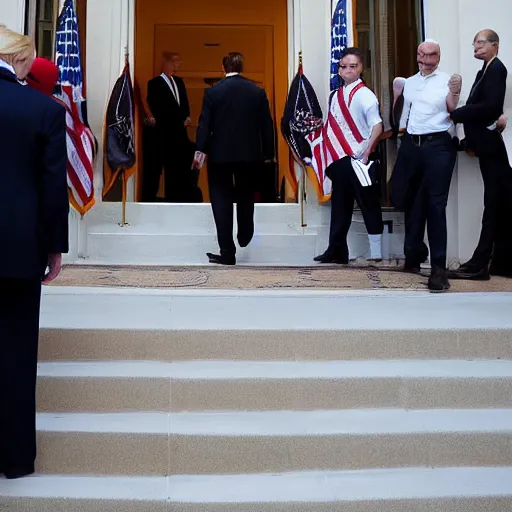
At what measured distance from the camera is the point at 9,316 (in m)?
2.63

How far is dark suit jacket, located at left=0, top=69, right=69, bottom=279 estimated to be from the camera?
256 centimetres

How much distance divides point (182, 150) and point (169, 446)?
18.0ft

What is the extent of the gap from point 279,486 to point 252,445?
0.71ft

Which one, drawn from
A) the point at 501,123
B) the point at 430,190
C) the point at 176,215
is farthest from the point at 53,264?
the point at 176,215

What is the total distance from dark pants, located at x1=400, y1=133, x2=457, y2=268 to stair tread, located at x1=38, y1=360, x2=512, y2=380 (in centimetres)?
149

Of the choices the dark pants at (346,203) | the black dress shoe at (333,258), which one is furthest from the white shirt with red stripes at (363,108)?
the black dress shoe at (333,258)

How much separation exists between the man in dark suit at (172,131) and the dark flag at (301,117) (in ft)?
5.47

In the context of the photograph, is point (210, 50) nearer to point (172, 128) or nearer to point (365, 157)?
point (172, 128)

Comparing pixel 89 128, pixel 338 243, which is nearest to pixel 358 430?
pixel 338 243

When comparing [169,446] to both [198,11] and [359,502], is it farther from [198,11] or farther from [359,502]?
[198,11]

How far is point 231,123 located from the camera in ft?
18.9

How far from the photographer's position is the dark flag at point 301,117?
6.57 metres

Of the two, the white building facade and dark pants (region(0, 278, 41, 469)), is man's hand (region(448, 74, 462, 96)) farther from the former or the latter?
dark pants (region(0, 278, 41, 469))

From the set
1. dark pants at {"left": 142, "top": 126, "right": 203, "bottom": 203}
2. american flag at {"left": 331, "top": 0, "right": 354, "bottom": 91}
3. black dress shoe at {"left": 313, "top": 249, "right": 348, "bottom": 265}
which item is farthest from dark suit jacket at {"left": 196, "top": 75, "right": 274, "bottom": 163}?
dark pants at {"left": 142, "top": 126, "right": 203, "bottom": 203}
